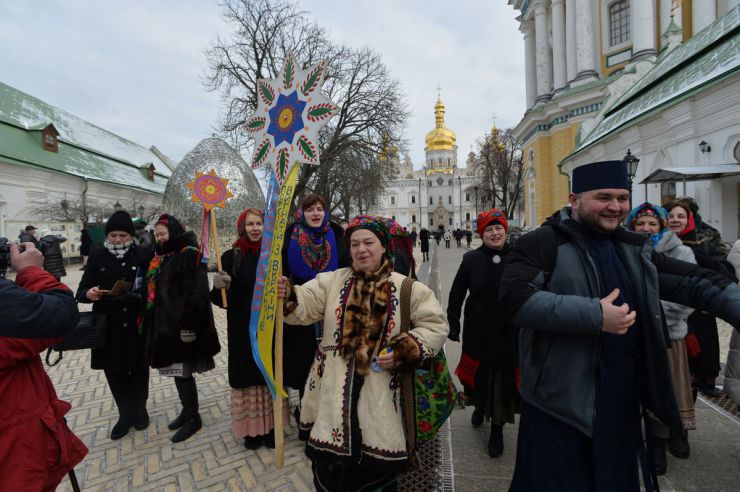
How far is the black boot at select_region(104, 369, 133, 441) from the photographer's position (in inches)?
145

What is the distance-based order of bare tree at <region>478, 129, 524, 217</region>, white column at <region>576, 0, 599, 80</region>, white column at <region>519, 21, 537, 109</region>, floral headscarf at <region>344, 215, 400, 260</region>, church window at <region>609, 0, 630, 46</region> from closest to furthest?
1. floral headscarf at <region>344, 215, 400, 260</region>
2. white column at <region>576, 0, 599, 80</region>
3. church window at <region>609, 0, 630, 46</region>
4. white column at <region>519, 21, 537, 109</region>
5. bare tree at <region>478, 129, 524, 217</region>

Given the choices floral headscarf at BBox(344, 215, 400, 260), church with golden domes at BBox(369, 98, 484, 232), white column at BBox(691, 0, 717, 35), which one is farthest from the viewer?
church with golden domes at BBox(369, 98, 484, 232)

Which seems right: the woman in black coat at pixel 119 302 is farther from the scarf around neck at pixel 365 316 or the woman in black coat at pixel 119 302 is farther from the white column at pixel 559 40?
the white column at pixel 559 40

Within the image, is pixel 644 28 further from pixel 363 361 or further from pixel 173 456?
pixel 173 456

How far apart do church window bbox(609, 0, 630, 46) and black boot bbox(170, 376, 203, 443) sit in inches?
1169

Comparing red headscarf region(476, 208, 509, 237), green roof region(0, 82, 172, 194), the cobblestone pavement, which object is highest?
green roof region(0, 82, 172, 194)

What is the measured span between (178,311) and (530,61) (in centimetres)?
3416

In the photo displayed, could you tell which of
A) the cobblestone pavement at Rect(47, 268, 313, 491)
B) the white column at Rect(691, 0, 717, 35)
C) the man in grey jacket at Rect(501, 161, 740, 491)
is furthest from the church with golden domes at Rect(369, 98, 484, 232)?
the man in grey jacket at Rect(501, 161, 740, 491)

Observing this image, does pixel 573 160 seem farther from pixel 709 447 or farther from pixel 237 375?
pixel 237 375

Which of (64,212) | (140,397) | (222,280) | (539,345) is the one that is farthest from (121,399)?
(64,212)

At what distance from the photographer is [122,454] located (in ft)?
11.2

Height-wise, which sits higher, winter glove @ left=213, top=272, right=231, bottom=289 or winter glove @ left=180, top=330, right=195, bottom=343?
winter glove @ left=213, top=272, right=231, bottom=289

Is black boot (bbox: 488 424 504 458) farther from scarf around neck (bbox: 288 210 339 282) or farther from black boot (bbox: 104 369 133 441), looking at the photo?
black boot (bbox: 104 369 133 441)

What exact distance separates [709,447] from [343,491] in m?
3.04
